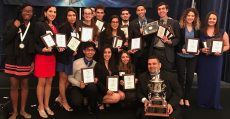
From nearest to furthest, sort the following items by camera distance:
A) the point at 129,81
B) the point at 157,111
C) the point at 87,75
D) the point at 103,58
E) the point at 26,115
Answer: the point at 157,111, the point at 26,115, the point at 87,75, the point at 129,81, the point at 103,58

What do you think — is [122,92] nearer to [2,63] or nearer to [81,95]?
[81,95]

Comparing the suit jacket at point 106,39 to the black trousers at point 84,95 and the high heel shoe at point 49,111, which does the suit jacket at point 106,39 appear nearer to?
the black trousers at point 84,95

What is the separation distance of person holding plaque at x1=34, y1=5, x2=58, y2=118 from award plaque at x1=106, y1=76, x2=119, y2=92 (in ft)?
2.48

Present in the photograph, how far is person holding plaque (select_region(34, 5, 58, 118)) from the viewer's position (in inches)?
152

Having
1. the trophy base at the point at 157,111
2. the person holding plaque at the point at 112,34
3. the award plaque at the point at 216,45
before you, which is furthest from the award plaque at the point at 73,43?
the award plaque at the point at 216,45

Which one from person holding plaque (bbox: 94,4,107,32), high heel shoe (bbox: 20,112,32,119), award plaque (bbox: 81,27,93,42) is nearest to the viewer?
high heel shoe (bbox: 20,112,32,119)

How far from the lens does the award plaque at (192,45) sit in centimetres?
443

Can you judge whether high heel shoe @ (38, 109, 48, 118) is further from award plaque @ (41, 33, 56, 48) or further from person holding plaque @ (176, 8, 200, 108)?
person holding plaque @ (176, 8, 200, 108)

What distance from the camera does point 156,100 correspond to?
133 inches

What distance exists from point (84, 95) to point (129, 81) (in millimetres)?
672

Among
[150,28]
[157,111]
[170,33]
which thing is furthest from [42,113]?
[170,33]

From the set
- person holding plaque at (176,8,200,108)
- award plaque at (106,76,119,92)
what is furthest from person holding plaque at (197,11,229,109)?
award plaque at (106,76,119,92)

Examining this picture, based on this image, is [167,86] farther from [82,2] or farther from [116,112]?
[82,2]

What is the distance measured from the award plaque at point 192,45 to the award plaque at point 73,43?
62.2 inches
